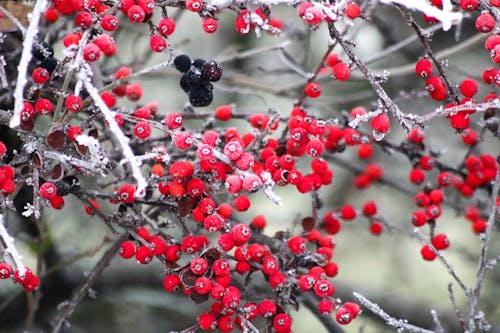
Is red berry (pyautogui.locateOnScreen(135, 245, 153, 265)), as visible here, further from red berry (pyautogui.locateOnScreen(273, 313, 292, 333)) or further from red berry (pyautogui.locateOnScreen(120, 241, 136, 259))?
red berry (pyautogui.locateOnScreen(273, 313, 292, 333))

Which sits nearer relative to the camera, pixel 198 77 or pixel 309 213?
pixel 198 77

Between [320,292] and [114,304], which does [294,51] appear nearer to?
[114,304]

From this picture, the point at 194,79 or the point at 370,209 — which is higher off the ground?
the point at 370,209

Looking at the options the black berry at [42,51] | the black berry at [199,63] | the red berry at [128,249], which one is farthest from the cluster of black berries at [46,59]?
the red berry at [128,249]

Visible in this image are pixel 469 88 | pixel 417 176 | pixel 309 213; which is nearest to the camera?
pixel 469 88

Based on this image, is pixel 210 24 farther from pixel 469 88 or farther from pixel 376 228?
pixel 376 228

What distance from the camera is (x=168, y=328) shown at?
3.34 metres

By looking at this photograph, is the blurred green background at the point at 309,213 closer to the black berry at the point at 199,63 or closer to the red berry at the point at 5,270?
the black berry at the point at 199,63

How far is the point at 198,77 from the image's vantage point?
5.54 ft

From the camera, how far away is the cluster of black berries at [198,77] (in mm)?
1686

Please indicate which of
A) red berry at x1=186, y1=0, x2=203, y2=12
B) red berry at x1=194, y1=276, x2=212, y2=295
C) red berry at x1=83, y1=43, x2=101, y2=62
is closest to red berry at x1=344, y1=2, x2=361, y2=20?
red berry at x1=186, y1=0, x2=203, y2=12

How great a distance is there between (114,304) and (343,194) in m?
1.81

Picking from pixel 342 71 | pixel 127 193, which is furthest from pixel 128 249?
pixel 342 71

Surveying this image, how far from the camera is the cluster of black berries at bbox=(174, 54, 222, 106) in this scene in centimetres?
169
